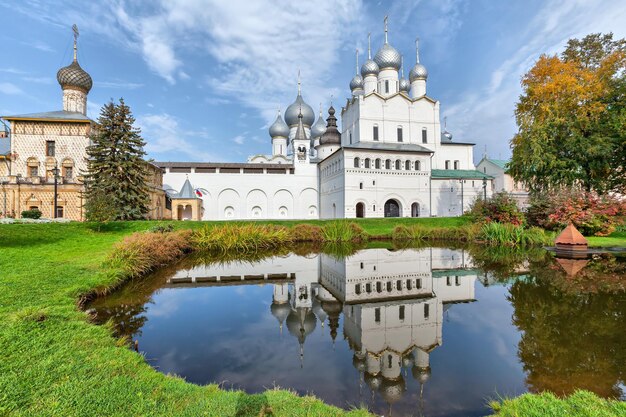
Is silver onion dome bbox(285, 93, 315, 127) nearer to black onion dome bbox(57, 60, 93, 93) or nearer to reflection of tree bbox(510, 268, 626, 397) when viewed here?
black onion dome bbox(57, 60, 93, 93)

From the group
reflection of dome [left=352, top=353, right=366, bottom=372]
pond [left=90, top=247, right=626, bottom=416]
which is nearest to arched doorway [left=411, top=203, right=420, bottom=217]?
pond [left=90, top=247, right=626, bottom=416]

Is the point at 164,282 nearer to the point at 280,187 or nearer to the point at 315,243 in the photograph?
the point at 315,243

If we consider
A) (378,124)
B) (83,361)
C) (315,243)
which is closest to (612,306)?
(83,361)

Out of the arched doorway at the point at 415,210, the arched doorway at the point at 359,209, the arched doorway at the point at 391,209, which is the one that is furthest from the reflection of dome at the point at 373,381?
the arched doorway at the point at 391,209

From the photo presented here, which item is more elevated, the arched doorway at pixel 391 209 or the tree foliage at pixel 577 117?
the tree foliage at pixel 577 117

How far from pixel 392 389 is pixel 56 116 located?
3167cm

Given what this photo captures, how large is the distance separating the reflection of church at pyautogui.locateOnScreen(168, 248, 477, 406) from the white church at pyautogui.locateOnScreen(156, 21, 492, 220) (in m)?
17.3

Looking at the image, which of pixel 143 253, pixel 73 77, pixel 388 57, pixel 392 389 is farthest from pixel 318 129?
pixel 392 389

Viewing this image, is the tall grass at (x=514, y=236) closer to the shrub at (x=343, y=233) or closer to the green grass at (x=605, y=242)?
the green grass at (x=605, y=242)

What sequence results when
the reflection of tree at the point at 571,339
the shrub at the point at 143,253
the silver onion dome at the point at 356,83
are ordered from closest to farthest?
the reflection of tree at the point at 571,339, the shrub at the point at 143,253, the silver onion dome at the point at 356,83

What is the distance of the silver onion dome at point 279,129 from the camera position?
145 feet

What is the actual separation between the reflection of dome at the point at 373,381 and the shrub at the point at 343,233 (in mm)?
12701

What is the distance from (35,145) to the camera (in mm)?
24438

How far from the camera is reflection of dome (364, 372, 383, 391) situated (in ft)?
9.86
